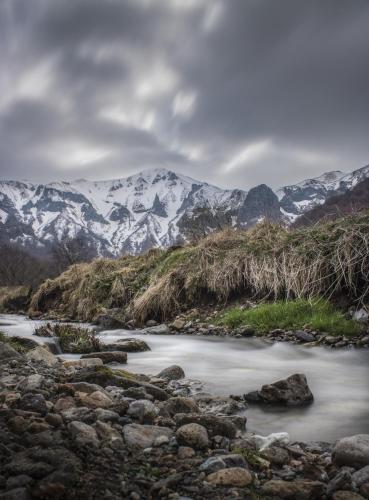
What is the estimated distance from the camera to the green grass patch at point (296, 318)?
7.26 metres

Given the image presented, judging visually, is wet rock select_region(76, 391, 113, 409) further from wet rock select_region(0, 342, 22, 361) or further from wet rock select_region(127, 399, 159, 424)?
wet rock select_region(0, 342, 22, 361)

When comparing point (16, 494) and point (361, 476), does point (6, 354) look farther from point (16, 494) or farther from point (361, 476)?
point (361, 476)

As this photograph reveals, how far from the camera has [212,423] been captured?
2.88m

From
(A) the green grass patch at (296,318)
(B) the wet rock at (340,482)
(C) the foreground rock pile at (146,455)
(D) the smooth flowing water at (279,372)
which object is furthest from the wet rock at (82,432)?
(A) the green grass patch at (296,318)

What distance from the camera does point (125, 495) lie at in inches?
75.8

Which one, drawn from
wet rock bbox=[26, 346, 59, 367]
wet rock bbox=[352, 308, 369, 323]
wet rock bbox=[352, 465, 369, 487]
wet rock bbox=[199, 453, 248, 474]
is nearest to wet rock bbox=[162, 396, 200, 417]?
wet rock bbox=[199, 453, 248, 474]

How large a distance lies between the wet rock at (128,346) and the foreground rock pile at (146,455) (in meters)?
3.58

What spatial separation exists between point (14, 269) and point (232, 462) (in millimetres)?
48501

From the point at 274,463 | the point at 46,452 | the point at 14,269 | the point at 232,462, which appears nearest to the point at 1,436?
the point at 46,452

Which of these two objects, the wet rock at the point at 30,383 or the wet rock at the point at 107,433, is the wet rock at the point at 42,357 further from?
the wet rock at the point at 107,433

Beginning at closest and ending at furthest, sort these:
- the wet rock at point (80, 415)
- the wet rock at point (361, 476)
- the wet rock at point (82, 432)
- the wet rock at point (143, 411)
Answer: the wet rock at point (361, 476) → the wet rock at point (82, 432) → the wet rock at point (80, 415) → the wet rock at point (143, 411)

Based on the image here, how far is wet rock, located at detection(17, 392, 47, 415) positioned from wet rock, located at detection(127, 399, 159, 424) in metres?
0.61

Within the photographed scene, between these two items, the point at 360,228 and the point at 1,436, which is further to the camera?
the point at 360,228

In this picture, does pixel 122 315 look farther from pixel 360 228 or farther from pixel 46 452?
pixel 46 452
